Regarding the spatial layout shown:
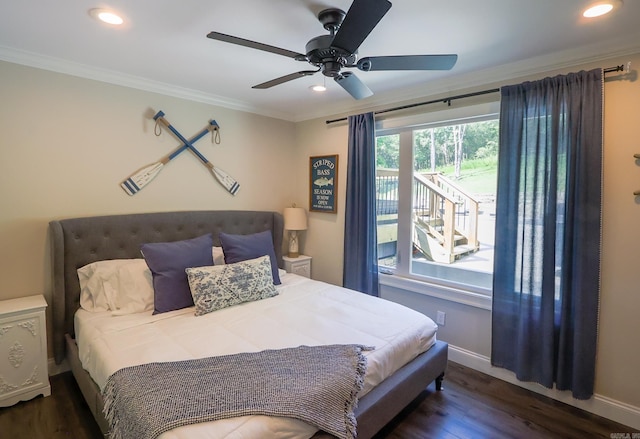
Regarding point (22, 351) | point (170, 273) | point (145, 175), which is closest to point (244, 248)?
point (170, 273)

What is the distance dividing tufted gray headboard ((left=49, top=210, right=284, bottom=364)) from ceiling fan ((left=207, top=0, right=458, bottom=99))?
1748mm

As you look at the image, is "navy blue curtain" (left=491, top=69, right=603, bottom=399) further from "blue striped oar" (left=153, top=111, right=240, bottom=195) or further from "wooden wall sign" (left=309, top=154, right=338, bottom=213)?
"blue striped oar" (left=153, top=111, right=240, bottom=195)

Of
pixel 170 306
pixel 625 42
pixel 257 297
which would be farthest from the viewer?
pixel 257 297

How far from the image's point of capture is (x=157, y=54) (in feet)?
7.47

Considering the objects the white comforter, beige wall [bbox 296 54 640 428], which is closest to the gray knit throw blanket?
the white comforter

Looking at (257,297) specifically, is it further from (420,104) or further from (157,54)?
(420,104)

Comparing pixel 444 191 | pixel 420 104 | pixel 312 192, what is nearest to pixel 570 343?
pixel 444 191

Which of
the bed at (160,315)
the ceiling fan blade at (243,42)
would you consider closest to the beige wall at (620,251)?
the bed at (160,315)

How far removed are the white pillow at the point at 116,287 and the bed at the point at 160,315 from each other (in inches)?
3.8

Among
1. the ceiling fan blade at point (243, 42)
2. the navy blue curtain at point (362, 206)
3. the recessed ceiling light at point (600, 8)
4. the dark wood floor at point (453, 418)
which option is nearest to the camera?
the ceiling fan blade at point (243, 42)

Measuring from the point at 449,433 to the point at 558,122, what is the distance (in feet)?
7.07

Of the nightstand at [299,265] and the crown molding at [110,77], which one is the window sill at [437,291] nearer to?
the nightstand at [299,265]

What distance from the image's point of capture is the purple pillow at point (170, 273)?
2.36 meters

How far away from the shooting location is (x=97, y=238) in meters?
2.59
